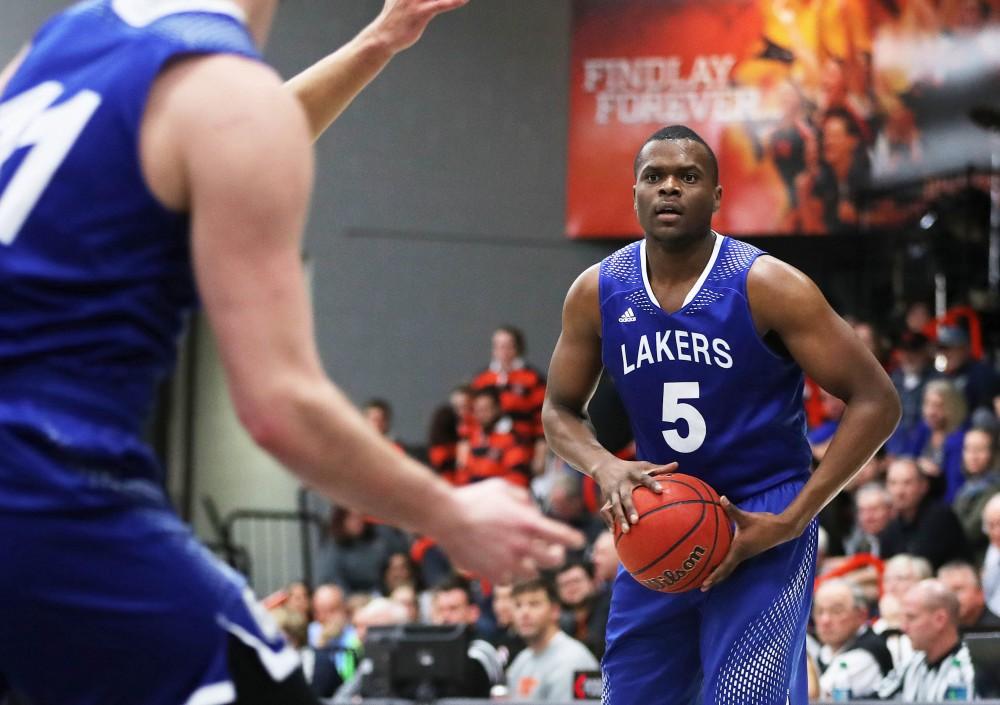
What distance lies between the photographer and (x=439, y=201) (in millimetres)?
15273

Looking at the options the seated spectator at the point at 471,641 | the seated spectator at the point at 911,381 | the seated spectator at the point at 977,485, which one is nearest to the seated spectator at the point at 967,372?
the seated spectator at the point at 911,381

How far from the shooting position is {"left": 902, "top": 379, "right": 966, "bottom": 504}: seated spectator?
10031mm

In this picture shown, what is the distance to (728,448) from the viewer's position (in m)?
4.59

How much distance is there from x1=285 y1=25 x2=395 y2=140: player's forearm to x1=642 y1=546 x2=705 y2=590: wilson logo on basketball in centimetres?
174

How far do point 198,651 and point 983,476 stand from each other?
314 inches

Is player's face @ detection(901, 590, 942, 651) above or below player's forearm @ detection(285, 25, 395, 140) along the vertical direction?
below

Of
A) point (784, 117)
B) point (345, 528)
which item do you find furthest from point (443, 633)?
point (784, 117)

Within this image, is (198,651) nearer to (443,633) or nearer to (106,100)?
(106,100)

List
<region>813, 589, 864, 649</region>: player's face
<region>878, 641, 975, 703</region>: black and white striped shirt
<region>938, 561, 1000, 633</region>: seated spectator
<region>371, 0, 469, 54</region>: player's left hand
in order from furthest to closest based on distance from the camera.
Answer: <region>938, 561, 1000, 633</region>: seated spectator
<region>813, 589, 864, 649</region>: player's face
<region>878, 641, 975, 703</region>: black and white striped shirt
<region>371, 0, 469, 54</region>: player's left hand

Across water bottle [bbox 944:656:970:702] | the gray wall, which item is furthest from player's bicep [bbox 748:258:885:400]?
the gray wall

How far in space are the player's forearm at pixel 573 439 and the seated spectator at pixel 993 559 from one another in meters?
4.13

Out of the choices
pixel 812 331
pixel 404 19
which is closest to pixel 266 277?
pixel 404 19

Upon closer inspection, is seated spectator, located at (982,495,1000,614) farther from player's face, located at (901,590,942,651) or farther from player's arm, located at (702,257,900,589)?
player's arm, located at (702,257,900,589)

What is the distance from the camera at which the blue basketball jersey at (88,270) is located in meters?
2.20
